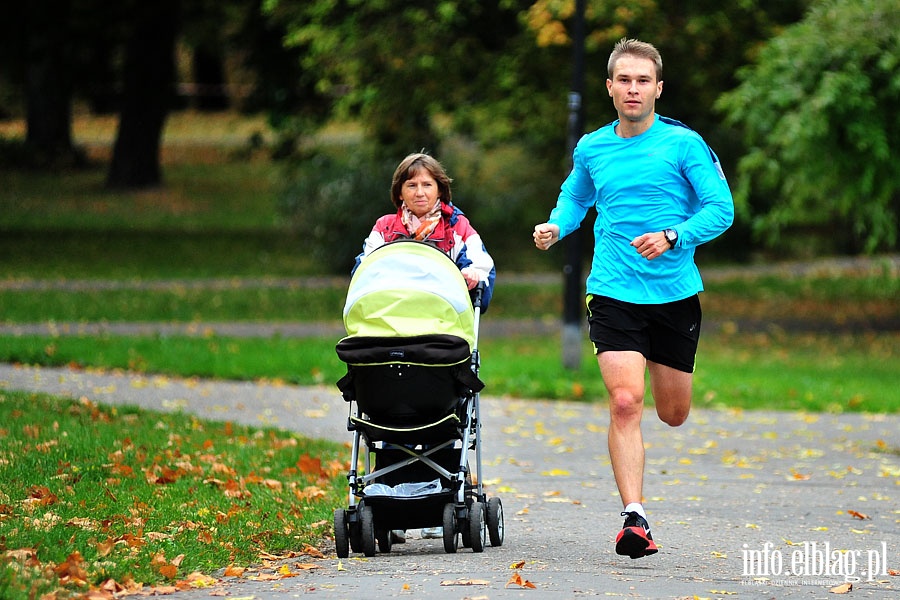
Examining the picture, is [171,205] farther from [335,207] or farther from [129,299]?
[129,299]

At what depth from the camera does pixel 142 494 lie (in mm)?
7559

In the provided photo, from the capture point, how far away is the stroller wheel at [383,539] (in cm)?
673

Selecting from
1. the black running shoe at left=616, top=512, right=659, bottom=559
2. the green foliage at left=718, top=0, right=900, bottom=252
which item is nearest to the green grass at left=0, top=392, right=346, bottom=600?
the black running shoe at left=616, top=512, right=659, bottom=559

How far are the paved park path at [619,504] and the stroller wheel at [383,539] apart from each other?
0.12 m

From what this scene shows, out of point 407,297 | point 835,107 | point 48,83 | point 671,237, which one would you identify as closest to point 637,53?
point 671,237

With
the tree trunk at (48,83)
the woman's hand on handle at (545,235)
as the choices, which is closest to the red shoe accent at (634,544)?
the woman's hand on handle at (545,235)

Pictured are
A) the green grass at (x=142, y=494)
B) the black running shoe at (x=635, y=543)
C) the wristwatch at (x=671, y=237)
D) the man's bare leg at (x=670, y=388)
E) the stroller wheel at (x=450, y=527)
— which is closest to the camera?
the green grass at (x=142, y=494)

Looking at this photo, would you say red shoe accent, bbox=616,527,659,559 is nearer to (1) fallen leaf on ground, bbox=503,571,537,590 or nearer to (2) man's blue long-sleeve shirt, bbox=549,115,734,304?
(1) fallen leaf on ground, bbox=503,571,537,590

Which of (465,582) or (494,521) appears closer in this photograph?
(465,582)

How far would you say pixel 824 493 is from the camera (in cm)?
885

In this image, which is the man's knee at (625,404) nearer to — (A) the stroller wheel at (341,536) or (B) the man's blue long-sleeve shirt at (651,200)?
(B) the man's blue long-sleeve shirt at (651,200)

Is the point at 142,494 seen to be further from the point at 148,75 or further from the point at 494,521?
the point at 148,75

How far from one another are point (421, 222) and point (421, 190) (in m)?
0.17

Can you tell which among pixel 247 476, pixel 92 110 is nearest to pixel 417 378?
pixel 247 476
